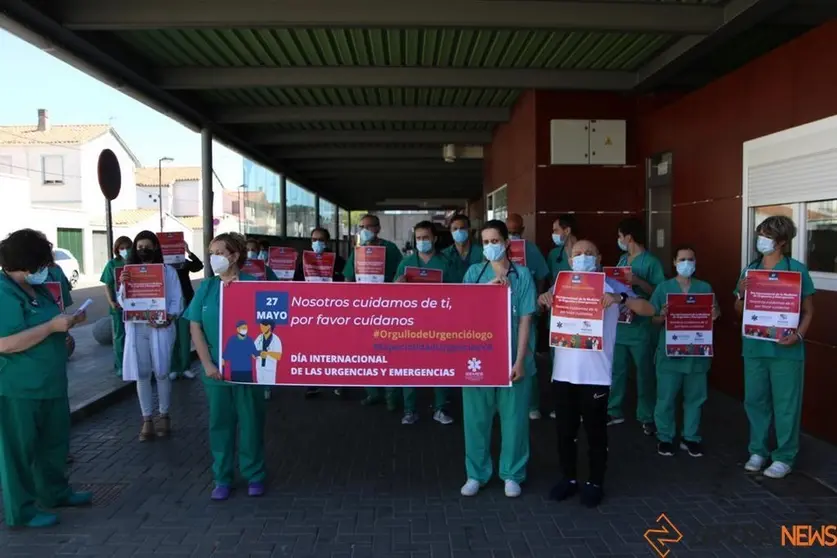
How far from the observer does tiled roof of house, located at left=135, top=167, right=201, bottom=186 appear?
76.2m

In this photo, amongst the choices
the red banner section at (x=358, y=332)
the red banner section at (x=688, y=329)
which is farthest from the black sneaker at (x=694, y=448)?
the red banner section at (x=358, y=332)

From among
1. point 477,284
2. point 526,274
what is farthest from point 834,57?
point 477,284

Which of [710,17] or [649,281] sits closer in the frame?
[649,281]

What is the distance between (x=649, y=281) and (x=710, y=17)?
296cm

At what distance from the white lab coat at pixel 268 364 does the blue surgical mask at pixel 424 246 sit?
2071mm

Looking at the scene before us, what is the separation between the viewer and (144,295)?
217 inches

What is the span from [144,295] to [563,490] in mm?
3911

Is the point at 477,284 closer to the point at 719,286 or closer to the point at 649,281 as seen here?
the point at 649,281

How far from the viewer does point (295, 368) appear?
443 centimetres

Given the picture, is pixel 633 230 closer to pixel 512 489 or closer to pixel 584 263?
pixel 584 263

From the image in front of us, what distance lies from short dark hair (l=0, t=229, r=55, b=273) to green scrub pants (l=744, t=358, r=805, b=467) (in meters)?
5.04

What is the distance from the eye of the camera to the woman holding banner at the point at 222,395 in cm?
432

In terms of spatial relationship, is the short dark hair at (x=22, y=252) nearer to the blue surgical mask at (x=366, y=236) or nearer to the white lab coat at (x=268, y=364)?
the white lab coat at (x=268, y=364)

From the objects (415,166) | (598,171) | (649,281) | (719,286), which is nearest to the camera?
(649,281)
